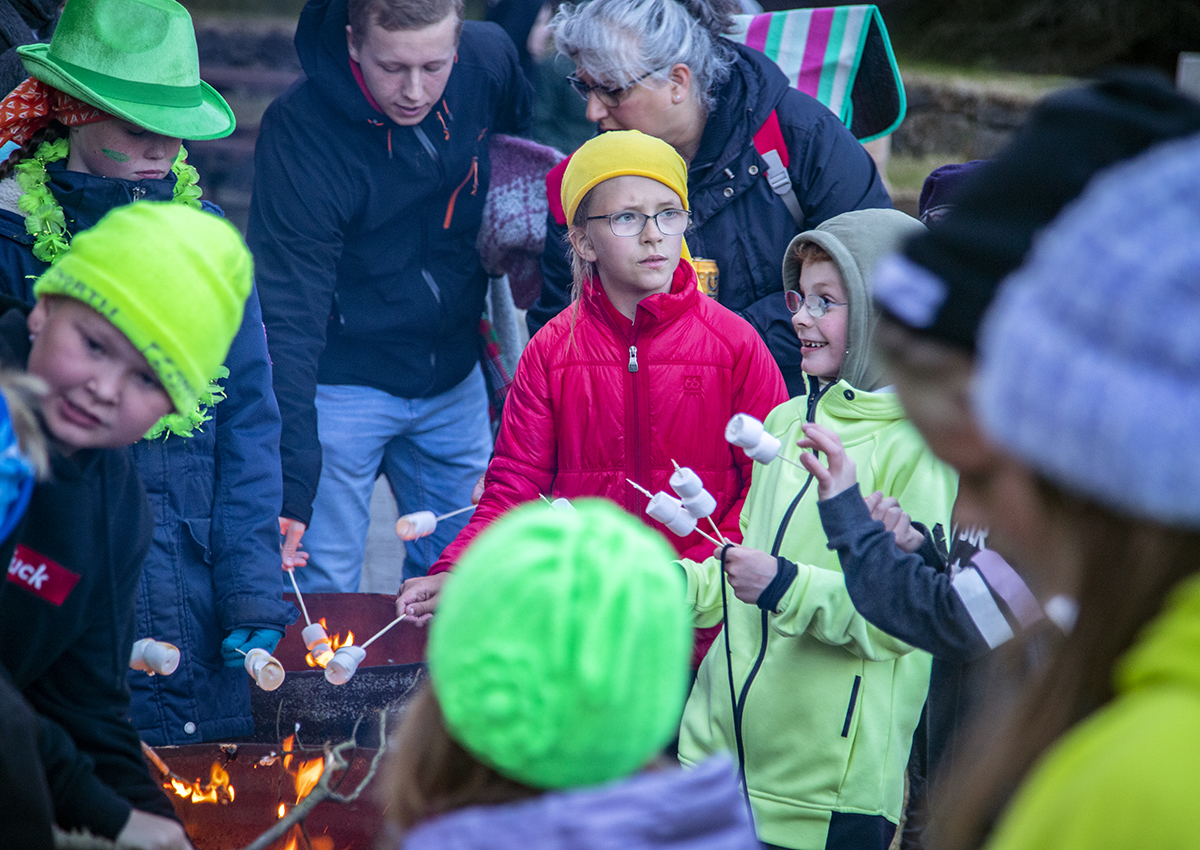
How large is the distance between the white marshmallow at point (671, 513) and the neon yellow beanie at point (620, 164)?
1.15 metres

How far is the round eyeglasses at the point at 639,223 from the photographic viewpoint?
3.43 metres

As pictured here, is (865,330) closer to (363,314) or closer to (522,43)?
(363,314)

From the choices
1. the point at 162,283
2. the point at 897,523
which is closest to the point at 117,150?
the point at 162,283

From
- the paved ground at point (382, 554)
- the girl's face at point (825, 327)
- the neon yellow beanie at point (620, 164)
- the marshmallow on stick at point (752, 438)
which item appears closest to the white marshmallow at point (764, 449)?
the marshmallow on stick at point (752, 438)

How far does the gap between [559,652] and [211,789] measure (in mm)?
1868

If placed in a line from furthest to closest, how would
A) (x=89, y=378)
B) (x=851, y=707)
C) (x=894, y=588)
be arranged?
(x=851, y=707)
(x=894, y=588)
(x=89, y=378)

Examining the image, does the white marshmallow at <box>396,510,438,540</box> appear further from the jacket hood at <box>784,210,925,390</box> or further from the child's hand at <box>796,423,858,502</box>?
the child's hand at <box>796,423,858,502</box>

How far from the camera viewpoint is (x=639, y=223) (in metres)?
3.44

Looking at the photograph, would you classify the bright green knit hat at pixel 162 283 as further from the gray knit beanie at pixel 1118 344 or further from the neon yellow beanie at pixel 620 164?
the neon yellow beanie at pixel 620 164

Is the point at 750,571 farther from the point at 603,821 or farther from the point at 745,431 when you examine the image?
the point at 603,821

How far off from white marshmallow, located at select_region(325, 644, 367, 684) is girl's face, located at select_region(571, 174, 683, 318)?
1.28 meters

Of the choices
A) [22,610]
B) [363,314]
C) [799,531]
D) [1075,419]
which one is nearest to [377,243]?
[363,314]

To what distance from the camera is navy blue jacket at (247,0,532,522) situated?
406cm

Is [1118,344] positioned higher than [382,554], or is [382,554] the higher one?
[1118,344]
